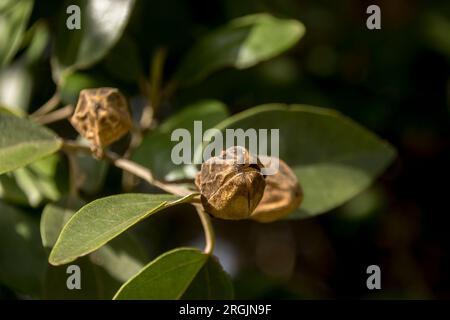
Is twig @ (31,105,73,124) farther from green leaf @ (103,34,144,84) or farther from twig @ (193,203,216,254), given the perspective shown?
twig @ (193,203,216,254)

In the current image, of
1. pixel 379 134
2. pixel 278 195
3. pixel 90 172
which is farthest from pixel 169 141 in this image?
pixel 379 134

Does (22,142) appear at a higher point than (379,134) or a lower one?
higher

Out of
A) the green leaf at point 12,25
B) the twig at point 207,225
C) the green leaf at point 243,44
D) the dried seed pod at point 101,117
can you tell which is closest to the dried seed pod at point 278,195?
the twig at point 207,225

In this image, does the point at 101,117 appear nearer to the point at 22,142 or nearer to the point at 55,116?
the point at 22,142

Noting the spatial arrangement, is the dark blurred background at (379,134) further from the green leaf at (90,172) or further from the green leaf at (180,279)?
the green leaf at (180,279)

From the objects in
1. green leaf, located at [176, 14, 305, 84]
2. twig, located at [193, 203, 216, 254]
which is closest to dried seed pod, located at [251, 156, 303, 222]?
twig, located at [193, 203, 216, 254]

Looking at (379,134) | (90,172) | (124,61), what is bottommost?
(379,134)
